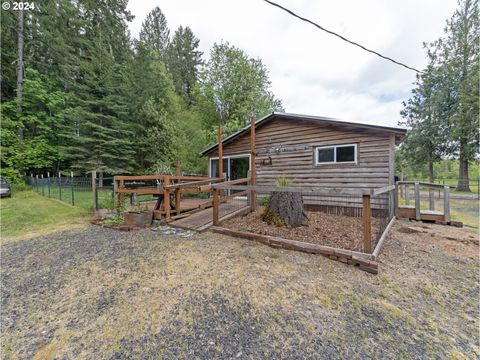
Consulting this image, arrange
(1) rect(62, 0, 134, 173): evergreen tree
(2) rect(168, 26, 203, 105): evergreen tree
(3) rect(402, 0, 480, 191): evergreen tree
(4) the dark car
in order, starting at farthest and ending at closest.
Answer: (2) rect(168, 26, 203, 105): evergreen tree, (3) rect(402, 0, 480, 191): evergreen tree, (1) rect(62, 0, 134, 173): evergreen tree, (4) the dark car

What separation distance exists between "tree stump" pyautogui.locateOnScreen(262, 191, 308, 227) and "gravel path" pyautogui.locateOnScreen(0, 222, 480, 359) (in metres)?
1.10

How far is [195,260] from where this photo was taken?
10.6 ft

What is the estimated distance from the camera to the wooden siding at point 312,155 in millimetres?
5879

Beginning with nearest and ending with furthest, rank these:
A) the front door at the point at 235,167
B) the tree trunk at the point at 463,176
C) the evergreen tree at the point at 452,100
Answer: the front door at the point at 235,167
the evergreen tree at the point at 452,100
the tree trunk at the point at 463,176

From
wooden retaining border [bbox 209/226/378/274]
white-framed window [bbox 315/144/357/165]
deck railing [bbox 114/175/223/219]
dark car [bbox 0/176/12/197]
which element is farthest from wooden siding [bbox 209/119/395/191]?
dark car [bbox 0/176/12/197]

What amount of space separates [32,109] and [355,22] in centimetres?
2121

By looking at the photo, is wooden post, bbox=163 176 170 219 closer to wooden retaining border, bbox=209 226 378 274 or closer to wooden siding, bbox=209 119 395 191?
wooden retaining border, bbox=209 226 378 274

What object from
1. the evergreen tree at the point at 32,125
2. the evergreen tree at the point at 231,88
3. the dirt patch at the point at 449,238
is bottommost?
the dirt patch at the point at 449,238

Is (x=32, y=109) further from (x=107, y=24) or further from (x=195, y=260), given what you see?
(x=195, y=260)

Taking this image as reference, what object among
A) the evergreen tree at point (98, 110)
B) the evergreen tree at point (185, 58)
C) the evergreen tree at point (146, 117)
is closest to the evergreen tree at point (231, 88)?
the evergreen tree at point (146, 117)

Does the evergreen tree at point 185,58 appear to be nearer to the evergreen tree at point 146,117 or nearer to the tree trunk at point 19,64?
the evergreen tree at point 146,117

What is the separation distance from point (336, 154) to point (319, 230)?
10.8ft

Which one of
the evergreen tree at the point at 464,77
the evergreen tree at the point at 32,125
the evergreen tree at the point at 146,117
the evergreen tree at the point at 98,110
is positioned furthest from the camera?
the evergreen tree at the point at 464,77

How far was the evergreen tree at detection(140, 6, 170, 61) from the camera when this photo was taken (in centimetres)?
2294
